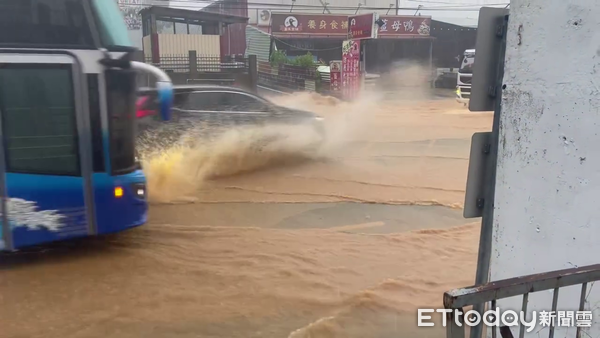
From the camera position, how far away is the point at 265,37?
114ft

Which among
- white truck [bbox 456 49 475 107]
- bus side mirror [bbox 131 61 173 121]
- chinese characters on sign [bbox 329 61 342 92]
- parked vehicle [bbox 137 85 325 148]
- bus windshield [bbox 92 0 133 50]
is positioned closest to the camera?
bus windshield [bbox 92 0 133 50]

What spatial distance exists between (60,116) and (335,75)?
2350 centimetres

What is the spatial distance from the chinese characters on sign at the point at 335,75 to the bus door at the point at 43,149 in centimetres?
2300

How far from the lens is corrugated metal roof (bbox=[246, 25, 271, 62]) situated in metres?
Answer: 34.8

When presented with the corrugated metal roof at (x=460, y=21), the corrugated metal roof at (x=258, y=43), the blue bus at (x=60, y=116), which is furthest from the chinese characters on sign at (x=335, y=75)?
the blue bus at (x=60, y=116)

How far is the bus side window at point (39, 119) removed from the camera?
5125 mm

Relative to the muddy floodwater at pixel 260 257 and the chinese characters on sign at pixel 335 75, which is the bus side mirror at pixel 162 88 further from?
the chinese characters on sign at pixel 335 75

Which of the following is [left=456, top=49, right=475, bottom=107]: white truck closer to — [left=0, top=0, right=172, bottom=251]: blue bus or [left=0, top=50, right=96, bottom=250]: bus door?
[left=0, top=0, right=172, bottom=251]: blue bus

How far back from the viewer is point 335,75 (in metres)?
27.9

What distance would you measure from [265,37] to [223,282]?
102 ft

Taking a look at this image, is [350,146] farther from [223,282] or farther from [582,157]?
→ [582,157]

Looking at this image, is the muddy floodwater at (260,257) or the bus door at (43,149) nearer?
the muddy floodwater at (260,257)

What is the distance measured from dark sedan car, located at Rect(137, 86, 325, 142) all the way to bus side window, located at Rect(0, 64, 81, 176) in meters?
4.42

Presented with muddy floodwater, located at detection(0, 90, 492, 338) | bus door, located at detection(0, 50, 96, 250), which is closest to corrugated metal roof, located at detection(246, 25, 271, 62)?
muddy floodwater, located at detection(0, 90, 492, 338)
